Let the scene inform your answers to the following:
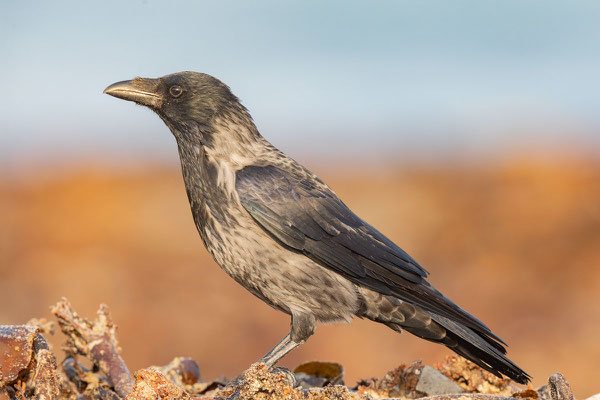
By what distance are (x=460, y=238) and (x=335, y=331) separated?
271 centimetres

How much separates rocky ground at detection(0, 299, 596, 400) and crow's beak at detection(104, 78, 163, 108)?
152 centimetres

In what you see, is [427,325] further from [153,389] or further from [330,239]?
[153,389]

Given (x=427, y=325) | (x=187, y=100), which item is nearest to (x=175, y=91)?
(x=187, y=100)

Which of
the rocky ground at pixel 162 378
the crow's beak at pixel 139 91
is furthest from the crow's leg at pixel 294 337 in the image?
the crow's beak at pixel 139 91

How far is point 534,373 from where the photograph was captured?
995cm

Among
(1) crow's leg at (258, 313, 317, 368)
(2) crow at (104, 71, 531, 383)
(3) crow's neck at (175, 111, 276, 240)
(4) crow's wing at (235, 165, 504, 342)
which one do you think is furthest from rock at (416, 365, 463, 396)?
(3) crow's neck at (175, 111, 276, 240)

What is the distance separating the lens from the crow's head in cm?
460

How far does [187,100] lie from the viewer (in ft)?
15.2

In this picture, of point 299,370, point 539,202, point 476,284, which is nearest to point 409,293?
point 299,370

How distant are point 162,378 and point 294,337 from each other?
63.6 inches

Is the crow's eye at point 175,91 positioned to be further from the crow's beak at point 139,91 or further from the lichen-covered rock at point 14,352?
the lichen-covered rock at point 14,352

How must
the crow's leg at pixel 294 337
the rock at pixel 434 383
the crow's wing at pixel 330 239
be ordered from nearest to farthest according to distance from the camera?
the rock at pixel 434 383 < the crow's leg at pixel 294 337 < the crow's wing at pixel 330 239

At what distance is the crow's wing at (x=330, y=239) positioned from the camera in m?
4.25

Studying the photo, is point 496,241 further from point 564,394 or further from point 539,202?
point 564,394
